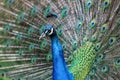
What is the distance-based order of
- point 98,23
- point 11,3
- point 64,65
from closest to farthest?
1. point 64,65
2. point 98,23
3. point 11,3

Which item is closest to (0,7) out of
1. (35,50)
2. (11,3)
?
(11,3)

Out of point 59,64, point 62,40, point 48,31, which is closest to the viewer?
point 48,31

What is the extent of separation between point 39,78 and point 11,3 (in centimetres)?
85

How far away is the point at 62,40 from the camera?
6527mm

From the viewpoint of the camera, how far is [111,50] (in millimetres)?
6375

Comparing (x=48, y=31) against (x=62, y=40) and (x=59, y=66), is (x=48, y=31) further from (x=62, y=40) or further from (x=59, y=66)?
(x=62, y=40)

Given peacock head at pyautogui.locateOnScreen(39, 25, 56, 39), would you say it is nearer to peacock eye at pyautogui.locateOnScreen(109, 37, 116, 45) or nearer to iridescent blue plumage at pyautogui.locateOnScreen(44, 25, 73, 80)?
iridescent blue plumage at pyautogui.locateOnScreen(44, 25, 73, 80)

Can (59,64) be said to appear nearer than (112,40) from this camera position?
Yes

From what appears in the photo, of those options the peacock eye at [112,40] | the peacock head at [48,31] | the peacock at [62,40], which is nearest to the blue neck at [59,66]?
the peacock at [62,40]

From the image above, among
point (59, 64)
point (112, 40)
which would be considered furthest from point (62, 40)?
point (59, 64)

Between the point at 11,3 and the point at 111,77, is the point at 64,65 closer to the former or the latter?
the point at 111,77

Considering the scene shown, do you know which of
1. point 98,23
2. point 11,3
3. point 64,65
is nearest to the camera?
point 64,65

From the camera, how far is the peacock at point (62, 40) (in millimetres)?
6277

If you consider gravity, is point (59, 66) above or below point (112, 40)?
below
